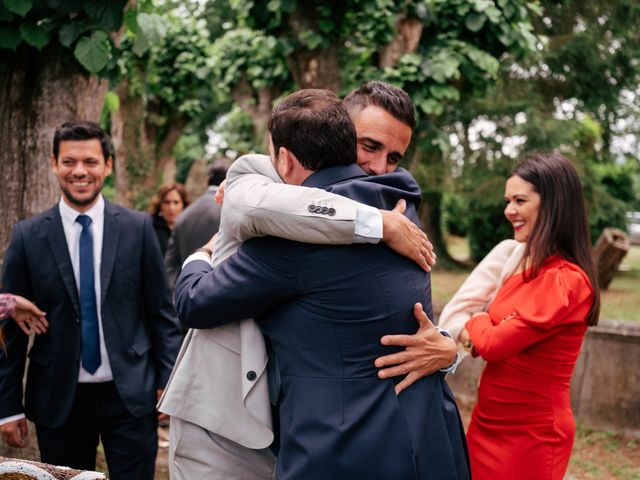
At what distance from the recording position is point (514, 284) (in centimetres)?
297

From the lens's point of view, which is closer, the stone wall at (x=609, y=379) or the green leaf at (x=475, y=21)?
the stone wall at (x=609, y=379)

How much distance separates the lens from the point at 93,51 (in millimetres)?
3549

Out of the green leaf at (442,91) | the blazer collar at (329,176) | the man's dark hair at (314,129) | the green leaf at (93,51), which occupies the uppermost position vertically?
the green leaf at (442,91)

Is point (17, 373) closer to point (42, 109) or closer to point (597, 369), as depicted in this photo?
point (42, 109)

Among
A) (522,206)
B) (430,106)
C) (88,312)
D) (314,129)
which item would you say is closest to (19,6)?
(88,312)

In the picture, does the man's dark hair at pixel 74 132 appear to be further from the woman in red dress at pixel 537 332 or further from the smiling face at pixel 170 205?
the smiling face at pixel 170 205

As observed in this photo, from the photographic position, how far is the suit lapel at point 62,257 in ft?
9.75

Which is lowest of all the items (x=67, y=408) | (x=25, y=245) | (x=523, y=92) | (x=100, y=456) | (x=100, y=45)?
(x=100, y=456)

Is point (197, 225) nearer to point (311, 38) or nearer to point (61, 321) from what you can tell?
point (311, 38)

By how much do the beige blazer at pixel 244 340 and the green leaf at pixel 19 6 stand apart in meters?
2.02

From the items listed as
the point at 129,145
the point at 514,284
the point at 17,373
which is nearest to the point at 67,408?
the point at 17,373

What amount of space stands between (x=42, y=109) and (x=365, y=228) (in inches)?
108

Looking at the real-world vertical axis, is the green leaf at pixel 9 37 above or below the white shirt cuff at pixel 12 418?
above

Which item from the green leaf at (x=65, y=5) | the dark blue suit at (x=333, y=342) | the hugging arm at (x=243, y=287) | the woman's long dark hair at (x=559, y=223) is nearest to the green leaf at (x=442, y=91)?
the woman's long dark hair at (x=559, y=223)
